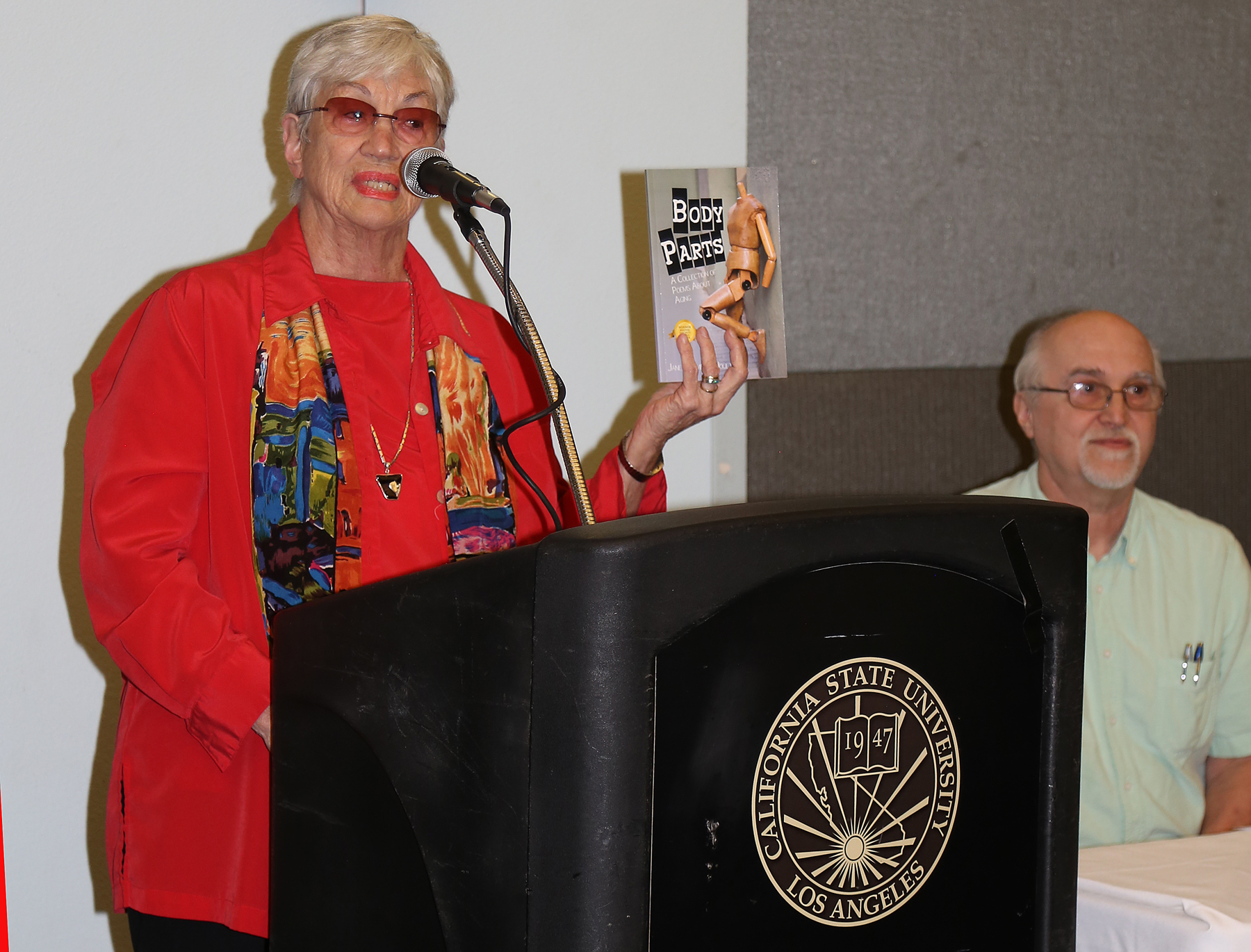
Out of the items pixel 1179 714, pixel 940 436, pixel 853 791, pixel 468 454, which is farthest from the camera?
pixel 940 436

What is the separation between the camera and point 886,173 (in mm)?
2320

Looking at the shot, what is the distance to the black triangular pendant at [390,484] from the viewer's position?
4.09ft

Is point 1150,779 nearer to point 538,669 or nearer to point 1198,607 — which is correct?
point 1198,607

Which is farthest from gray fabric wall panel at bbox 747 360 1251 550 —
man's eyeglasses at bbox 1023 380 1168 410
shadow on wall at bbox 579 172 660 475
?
man's eyeglasses at bbox 1023 380 1168 410

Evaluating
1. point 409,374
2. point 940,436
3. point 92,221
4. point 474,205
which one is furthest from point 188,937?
point 940,436

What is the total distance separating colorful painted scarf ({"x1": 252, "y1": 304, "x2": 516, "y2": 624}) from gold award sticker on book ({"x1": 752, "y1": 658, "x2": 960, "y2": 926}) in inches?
26.0

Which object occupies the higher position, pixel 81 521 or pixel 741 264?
pixel 741 264

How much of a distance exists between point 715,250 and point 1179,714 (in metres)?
1.15

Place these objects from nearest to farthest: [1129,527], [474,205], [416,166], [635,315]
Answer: [474,205] → [416,166] → [1129,527] → [635,315]

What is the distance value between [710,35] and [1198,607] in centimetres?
122

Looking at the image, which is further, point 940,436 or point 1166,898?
point 940,436

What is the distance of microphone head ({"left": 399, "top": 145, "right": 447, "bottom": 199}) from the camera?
108 cm

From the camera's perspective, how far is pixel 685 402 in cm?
126

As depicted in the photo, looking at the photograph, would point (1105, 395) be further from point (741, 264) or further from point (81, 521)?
point (81, 521)
